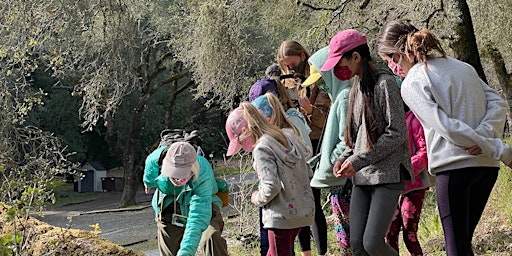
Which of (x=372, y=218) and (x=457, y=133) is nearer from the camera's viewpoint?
(x=457, y=133)

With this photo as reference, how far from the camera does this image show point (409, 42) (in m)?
4.02

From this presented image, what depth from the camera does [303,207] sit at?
4648 millimetres

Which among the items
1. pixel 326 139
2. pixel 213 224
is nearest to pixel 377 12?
pixel 326 139

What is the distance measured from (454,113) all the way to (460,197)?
1.36 feet

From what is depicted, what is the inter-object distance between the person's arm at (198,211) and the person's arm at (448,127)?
4.51 ft

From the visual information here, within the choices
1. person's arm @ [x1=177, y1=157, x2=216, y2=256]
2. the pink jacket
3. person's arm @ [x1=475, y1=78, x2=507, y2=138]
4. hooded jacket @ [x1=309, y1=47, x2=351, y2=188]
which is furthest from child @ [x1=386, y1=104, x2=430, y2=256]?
person's arm @ [x1=177, y1=157, x2=216, y2=256]

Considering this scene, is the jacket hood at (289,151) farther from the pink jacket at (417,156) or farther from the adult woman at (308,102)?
the adult woman at (308,102)

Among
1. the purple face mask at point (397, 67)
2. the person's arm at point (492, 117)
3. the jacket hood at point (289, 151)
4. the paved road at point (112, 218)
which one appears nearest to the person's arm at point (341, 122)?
the jacket hood at point (289, 151)

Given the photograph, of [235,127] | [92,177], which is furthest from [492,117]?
[92,177]

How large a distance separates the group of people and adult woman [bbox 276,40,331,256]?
25 mm

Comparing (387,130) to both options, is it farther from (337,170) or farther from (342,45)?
(342,45)

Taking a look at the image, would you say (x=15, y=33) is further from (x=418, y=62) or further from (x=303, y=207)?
(x=418, y=62)

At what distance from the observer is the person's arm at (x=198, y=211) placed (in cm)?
433

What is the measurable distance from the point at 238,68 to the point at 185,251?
32.7 ft
